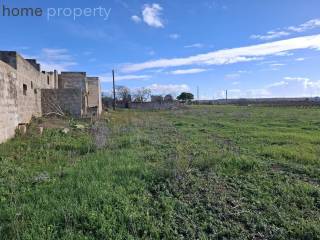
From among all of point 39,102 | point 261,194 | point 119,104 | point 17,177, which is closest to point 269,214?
point 261,194

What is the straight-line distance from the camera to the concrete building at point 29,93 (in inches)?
370

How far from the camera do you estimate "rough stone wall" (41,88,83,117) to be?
17.9 metres

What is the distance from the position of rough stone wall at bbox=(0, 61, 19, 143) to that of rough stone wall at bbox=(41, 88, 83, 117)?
7.16 m

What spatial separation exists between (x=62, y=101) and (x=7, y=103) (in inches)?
360

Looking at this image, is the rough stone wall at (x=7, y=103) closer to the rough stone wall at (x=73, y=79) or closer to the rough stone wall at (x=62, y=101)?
the rough stone wall at (x=62, y=101)

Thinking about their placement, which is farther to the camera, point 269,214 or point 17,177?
point 17,177

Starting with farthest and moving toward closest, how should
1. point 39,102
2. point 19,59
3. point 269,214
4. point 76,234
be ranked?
point 39,102 < point 19,59 < point 269,214 < point 76,234

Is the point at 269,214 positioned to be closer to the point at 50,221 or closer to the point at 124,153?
the point at 50,221

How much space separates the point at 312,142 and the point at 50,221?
9.28 m

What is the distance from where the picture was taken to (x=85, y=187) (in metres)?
4.98

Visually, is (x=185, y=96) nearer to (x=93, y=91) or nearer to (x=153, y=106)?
(x=153, y=106)

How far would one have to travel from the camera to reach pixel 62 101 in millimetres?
18578

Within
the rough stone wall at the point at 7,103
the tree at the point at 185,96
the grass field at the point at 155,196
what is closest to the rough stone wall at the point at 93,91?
the rough stone wall at the point at 7,103

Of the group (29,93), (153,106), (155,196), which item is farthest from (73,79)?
(153,106)
